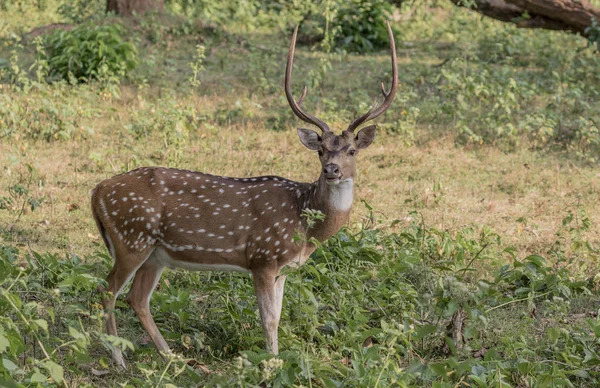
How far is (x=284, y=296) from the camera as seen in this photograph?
7078mm

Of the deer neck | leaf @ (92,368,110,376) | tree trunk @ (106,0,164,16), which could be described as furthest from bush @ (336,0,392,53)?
leaf @ (92,368,110,376)

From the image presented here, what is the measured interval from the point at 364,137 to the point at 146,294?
191 centimetres

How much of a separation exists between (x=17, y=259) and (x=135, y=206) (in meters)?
1.91

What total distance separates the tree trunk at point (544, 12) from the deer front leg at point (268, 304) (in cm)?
894

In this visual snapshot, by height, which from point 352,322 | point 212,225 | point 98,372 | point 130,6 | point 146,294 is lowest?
point 130,6

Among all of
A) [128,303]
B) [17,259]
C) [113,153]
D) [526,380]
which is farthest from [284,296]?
[113,153]

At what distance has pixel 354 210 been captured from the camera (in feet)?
32.3

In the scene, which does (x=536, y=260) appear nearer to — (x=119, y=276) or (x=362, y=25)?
(x=119, y=276)

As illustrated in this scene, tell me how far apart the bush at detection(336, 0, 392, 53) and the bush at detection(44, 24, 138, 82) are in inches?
152

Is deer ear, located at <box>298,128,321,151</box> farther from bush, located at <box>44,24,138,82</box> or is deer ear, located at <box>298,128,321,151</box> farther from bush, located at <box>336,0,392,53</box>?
Answer: bush, located at <box>336,0,392,53</box>

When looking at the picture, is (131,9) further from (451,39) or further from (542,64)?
(542,64)

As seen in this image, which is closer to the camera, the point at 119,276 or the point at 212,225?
the point at 119,276

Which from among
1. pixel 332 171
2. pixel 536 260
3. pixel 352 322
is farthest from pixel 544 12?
pixel 352 322

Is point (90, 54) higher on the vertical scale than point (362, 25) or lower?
lower
